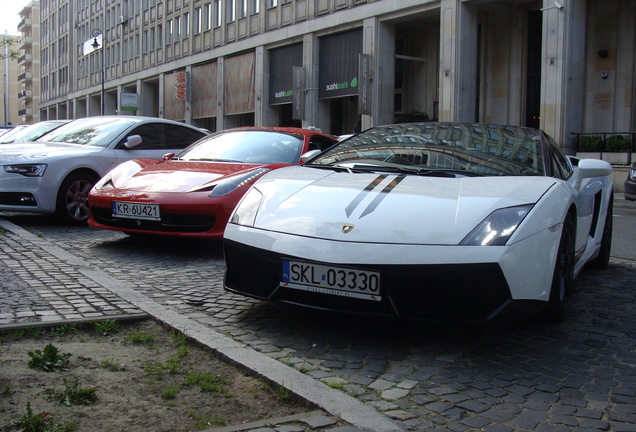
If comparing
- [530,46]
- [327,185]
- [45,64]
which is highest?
[45,64]

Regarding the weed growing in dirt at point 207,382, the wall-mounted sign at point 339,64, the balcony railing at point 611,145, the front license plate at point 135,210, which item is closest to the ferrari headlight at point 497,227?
the weed growing in dirt at point 207,382

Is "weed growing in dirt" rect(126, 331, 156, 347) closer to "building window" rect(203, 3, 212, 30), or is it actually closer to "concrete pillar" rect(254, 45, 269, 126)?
"concrete pillar" rect(254, 45, 269, 126)

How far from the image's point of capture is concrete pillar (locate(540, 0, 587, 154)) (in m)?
22.8

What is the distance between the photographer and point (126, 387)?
2873 millimetres

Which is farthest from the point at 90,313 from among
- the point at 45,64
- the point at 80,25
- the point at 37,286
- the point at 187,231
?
the point at 45,64

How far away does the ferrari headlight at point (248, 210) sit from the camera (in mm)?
4009

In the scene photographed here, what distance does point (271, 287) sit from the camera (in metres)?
3.69

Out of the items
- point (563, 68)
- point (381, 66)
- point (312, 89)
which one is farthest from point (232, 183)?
point (312, 89)

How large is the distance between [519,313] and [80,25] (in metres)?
78.1

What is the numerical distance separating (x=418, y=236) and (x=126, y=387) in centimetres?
154

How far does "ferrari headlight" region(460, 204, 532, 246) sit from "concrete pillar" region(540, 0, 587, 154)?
20.6 metres

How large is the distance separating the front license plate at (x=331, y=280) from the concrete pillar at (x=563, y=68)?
829 inches

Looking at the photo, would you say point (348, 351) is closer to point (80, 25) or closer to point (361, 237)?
point (361, 237)

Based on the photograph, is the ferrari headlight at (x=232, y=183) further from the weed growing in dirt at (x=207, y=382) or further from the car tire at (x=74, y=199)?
the weed growing in dirt at (x=207, y=382)
